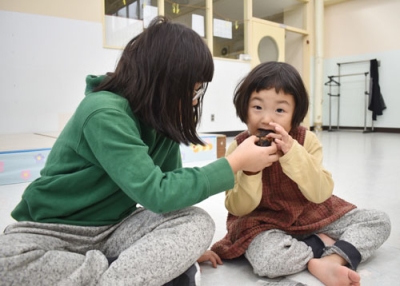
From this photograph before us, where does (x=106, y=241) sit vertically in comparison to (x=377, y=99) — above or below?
below

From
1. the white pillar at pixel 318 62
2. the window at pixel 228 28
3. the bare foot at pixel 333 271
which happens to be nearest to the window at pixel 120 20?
the window at pixel 228 28

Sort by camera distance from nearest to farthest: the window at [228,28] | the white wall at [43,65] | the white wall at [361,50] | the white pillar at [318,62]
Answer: the white wall at [43,65] < the window at [228,28] < the white wall at [361,50] < the white pillar at [318,62]

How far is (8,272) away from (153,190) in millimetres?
282

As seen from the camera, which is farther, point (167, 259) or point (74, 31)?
point (74, 31)

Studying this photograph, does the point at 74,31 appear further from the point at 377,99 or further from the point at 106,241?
the point at 377,99

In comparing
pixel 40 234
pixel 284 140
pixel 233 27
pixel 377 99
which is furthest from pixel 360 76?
pixel 40 234

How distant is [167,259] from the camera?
665mm

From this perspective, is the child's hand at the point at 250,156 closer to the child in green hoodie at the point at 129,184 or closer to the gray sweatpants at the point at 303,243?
the child in green hoodie at the point at 129,184

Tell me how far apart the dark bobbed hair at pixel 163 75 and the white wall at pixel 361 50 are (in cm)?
567

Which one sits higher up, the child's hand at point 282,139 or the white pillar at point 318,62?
the white pillar at point 318,62

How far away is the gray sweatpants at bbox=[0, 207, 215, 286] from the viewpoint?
0.61 m

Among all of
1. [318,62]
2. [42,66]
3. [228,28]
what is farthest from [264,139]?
[318,62]

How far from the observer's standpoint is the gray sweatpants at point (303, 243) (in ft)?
2.73

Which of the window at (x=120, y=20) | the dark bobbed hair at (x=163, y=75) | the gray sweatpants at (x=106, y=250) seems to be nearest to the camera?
the gray sweatpants at (x=106, y=250)
